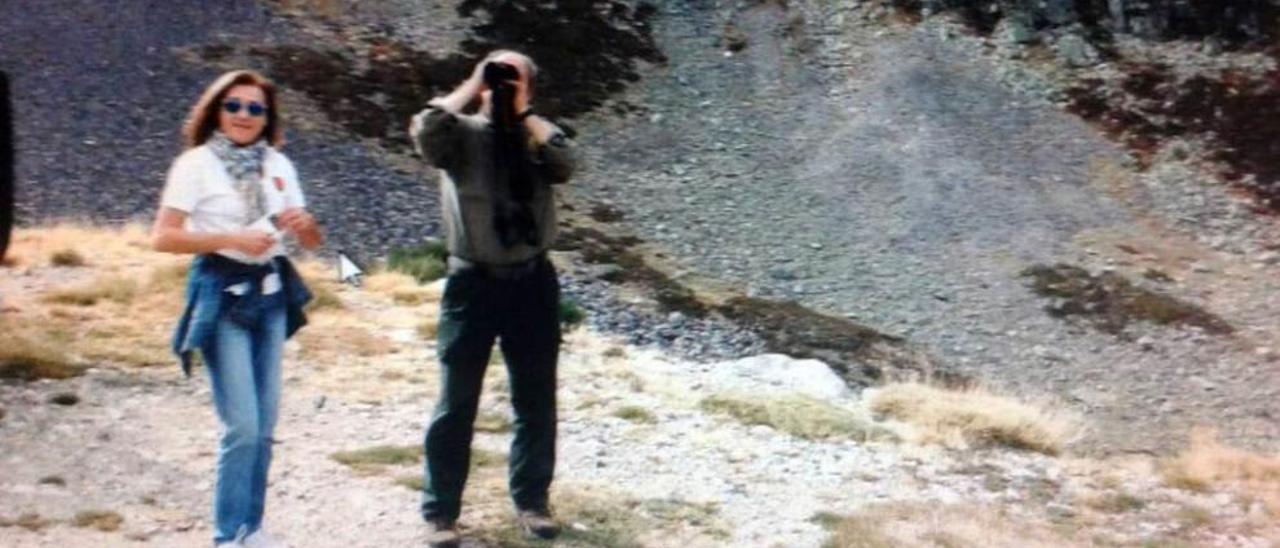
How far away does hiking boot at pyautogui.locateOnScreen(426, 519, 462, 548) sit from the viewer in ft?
20.6

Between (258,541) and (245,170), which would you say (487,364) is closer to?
(258,541)

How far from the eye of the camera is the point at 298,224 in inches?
213

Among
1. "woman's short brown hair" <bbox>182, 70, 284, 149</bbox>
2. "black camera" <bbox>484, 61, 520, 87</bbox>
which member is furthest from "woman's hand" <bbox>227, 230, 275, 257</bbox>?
"black camera" <bbox>484, 61, 520, 87</bbox>

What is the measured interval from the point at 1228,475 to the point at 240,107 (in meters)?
8.06

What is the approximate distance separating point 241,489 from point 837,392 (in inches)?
285

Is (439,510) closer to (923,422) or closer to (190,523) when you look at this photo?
(190,523)

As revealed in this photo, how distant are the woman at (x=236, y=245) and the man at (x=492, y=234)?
64 cm

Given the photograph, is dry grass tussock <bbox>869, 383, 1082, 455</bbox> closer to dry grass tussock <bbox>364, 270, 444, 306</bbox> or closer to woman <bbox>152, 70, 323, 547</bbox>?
dry grass tussock <bbox>364, 270, 444, 306</bbox>

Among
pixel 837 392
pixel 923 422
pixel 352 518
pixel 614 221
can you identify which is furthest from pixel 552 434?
pixel 614 221

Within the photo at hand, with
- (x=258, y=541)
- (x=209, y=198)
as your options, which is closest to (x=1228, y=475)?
(x=258, y=541)

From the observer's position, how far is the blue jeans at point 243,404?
210 inches

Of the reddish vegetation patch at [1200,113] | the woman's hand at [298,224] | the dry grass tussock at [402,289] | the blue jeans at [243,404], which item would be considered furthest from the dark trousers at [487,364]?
the reddish vegetation patch at [1200,113]

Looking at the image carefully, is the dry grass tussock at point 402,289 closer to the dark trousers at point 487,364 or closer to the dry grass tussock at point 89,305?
the dry grass tussock at point 89,305

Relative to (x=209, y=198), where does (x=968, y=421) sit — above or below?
below
